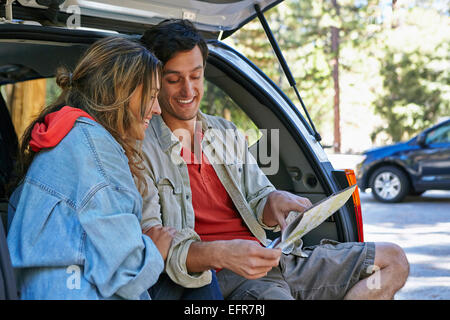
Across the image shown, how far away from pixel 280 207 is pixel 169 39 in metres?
0.92

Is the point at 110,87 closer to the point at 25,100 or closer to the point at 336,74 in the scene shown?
the point at 25,100

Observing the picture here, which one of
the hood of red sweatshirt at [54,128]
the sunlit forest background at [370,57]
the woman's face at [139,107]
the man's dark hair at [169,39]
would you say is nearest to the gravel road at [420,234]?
the man's dark hair at [169,39]

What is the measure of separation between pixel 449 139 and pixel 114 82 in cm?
876

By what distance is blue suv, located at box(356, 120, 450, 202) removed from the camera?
31.1ft

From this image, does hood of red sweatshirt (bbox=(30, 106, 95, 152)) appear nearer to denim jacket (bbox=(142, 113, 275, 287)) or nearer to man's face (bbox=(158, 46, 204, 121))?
denim jacket (bbox=(142, 113, 275, 287))

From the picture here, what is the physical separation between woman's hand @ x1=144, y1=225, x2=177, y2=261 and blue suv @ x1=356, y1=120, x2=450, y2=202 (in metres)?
8.40

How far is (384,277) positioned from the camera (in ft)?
7.95

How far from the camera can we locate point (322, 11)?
20250 millimetres

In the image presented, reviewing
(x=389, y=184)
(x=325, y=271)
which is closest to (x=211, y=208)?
(x=325, y=271)

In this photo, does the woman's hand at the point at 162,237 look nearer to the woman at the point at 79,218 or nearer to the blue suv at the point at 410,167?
the woman at the point at 79,218

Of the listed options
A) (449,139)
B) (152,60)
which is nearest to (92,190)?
(152,60)

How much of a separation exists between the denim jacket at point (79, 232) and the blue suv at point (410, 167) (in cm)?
874

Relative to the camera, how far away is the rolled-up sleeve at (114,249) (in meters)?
1.53

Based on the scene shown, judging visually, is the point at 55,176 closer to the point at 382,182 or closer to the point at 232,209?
the point at 232,209
